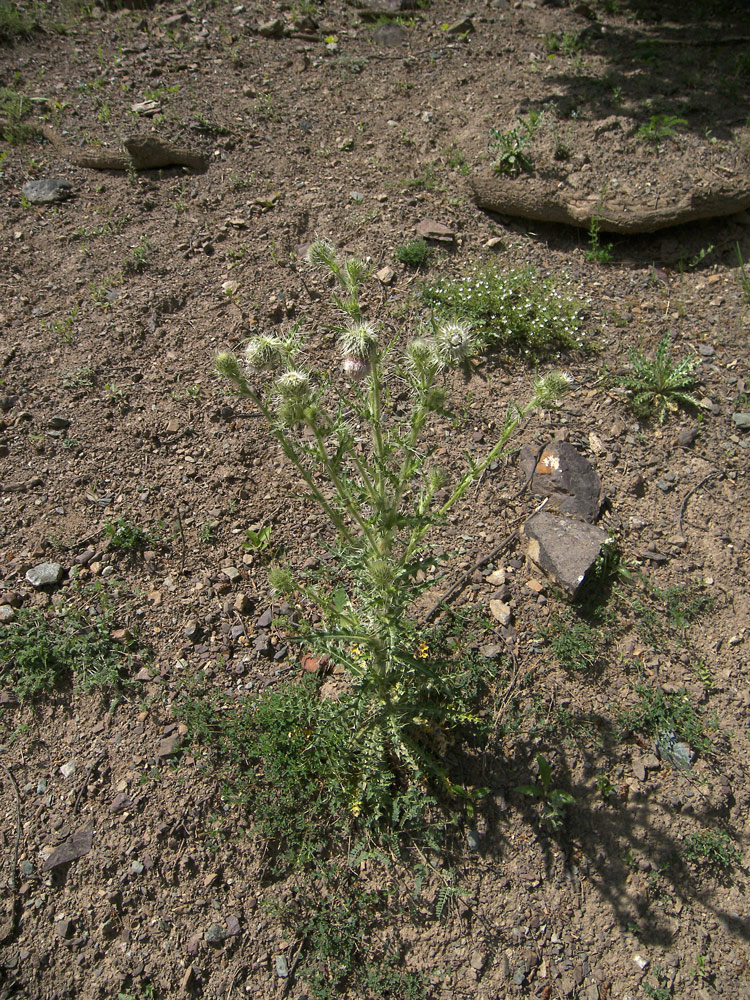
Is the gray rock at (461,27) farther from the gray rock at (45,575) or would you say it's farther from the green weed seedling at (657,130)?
the gray rock at (45,575)

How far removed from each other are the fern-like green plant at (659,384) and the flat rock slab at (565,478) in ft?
2.10

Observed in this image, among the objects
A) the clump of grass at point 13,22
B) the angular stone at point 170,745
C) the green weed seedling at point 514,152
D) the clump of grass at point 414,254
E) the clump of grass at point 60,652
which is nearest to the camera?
the angular stone at point 170,745

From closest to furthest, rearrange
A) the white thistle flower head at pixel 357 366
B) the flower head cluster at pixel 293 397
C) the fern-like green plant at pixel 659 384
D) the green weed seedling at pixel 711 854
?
the flower head cluster at pixel 293 397 → the white thistle flower head at pixel 357 366 → the green weed seedling at pixel 711 854 → the fern-like green plant at pixel 659 384

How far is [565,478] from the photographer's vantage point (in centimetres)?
384

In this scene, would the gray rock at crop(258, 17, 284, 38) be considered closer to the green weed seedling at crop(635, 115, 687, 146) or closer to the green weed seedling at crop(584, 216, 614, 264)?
the green weed seedling at crop(635, 115, 687, 146)

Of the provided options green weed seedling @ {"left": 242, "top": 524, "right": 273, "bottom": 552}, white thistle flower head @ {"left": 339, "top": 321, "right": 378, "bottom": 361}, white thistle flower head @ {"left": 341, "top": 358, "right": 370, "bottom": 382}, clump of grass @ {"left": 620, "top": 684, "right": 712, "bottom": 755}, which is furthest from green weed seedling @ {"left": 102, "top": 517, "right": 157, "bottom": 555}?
clump of grass @ {"left": 620, "top": 684, "right": 712, "bottom": 755}

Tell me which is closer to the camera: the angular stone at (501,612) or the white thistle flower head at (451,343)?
the white thistle flower head at (451,343)

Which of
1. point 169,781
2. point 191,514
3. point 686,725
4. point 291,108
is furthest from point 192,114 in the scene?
point 686,725

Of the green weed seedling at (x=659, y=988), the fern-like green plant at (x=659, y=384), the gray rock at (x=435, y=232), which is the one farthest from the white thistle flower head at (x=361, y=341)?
the gray rock at (x=435, y=232)

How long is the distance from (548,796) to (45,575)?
2.66 meters

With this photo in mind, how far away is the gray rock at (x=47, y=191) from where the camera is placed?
5113mm

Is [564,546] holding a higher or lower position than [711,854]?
higher

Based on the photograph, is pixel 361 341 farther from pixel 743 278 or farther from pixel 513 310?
pixel 743 278

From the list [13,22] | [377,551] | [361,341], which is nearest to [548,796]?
[377,551]
